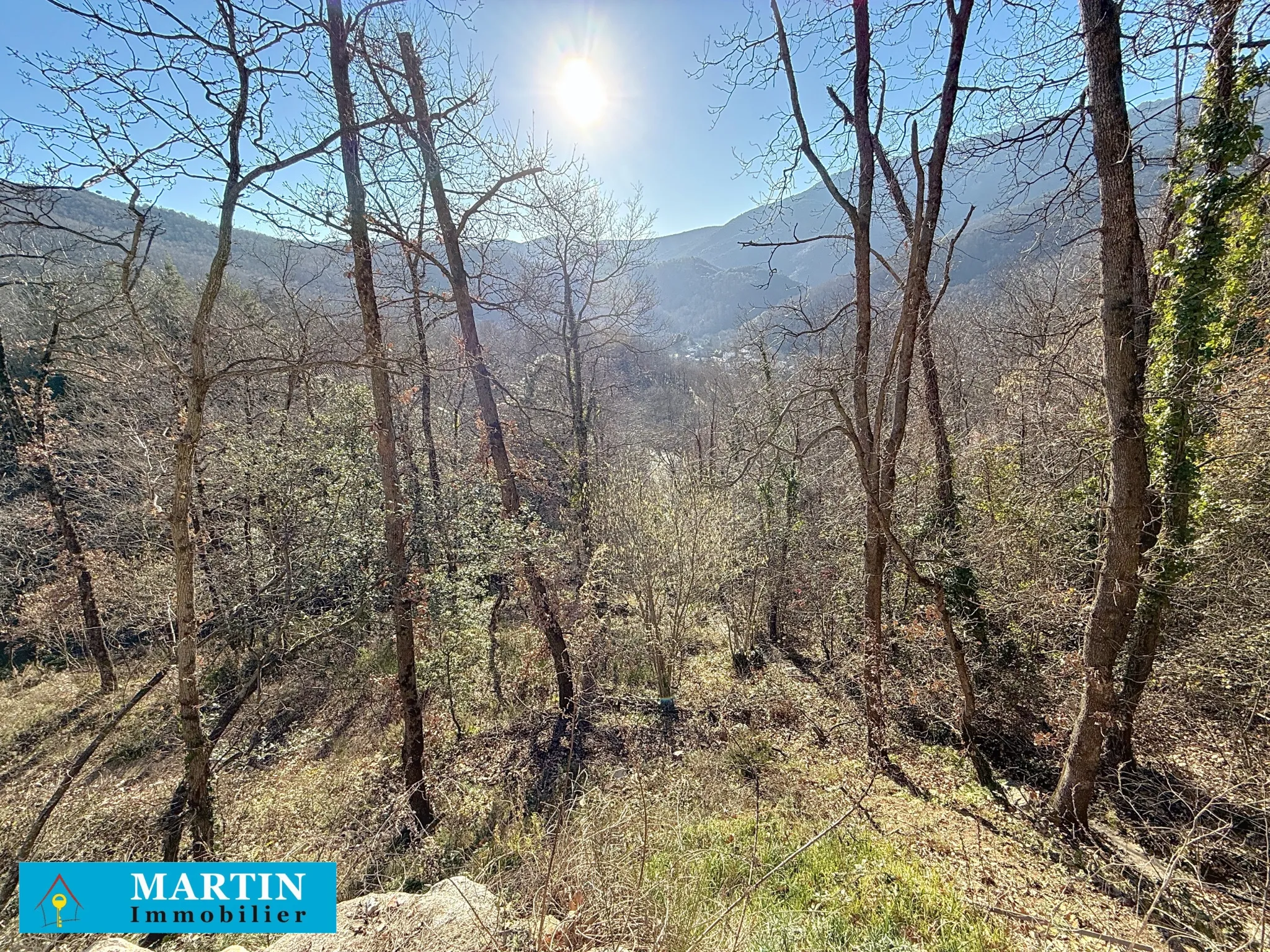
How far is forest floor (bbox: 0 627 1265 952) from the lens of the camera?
10.8 feet

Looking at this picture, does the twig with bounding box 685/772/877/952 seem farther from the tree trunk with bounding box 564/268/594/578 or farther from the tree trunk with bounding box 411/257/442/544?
the tree trunk with bounding box 564/268/594/578

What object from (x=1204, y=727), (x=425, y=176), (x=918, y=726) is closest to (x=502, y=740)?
(x=918, y=726)

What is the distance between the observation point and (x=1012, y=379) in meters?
10.1

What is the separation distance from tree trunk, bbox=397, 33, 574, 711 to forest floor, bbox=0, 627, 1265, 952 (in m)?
1.27

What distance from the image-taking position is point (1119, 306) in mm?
3641

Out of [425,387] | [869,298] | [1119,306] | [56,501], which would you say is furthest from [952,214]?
[56,501]

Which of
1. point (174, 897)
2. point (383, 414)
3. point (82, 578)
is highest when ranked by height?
point (383, 414)

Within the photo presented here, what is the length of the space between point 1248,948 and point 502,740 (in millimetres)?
7870

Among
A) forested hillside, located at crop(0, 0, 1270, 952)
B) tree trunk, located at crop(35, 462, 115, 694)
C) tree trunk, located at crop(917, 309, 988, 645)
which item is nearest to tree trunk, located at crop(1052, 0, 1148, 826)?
forested hillside, located at crop(0, 0, 1270, 952)

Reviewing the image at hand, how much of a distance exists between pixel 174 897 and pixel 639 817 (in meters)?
3.88

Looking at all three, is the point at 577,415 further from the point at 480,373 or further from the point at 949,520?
the point at 949,520

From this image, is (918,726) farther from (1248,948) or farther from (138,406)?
(138,406)

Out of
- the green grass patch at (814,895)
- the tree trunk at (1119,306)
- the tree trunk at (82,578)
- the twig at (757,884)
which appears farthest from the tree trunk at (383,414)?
the tree trunk at (82,578)

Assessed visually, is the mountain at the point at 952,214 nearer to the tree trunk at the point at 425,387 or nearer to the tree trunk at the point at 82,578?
the tree trunk at the point at 425,387
